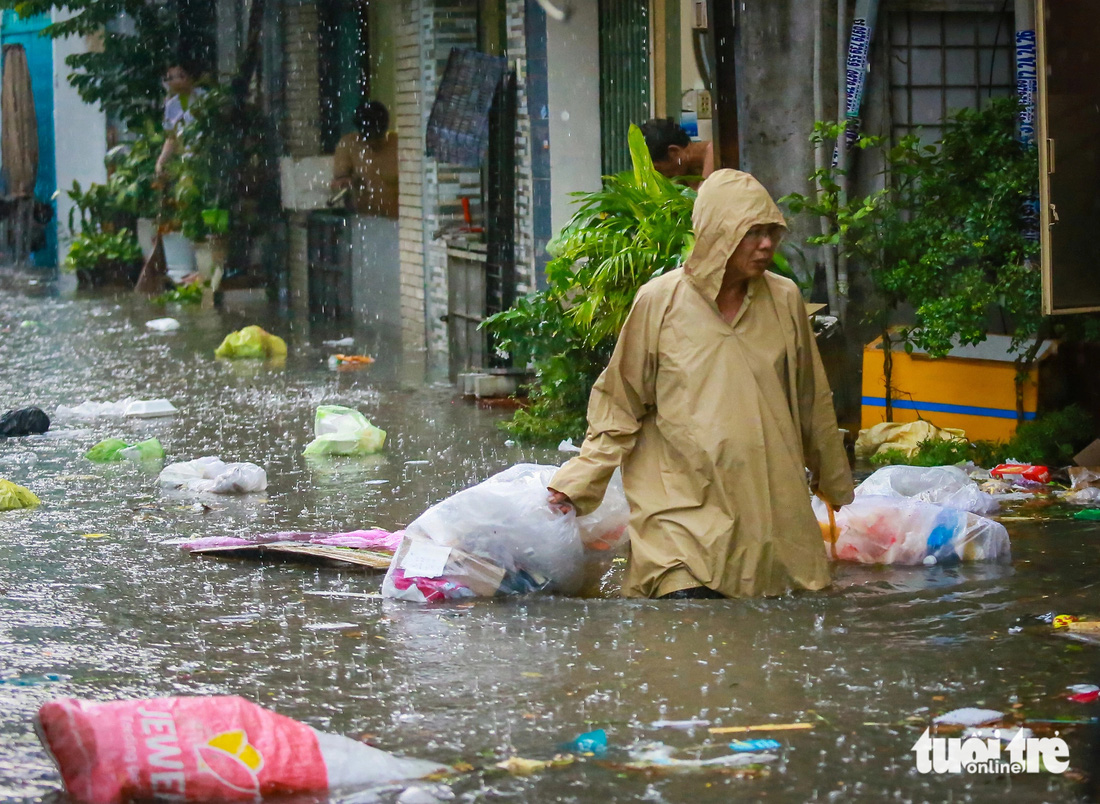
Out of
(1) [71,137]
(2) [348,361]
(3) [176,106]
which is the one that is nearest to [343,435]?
(2) [348,361]

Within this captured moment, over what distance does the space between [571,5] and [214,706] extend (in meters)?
9.20

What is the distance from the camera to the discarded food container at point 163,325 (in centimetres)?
1512

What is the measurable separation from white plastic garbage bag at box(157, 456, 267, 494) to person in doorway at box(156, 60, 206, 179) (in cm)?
1280

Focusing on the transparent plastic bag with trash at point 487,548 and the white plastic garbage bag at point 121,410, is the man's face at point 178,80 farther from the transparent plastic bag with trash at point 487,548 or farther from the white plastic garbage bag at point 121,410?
the transparent plastic bag with trash at point 487,548

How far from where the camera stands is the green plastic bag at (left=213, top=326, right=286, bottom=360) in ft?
43.0

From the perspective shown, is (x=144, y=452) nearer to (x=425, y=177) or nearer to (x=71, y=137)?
(x=425, y=177)

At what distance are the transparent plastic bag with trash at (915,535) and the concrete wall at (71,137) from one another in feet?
68.4

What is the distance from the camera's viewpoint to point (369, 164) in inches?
621

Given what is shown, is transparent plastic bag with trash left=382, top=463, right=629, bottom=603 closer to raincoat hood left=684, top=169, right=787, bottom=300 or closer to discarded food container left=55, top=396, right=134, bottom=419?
raincoat hood left=684, top=169, right=787, bottom=300

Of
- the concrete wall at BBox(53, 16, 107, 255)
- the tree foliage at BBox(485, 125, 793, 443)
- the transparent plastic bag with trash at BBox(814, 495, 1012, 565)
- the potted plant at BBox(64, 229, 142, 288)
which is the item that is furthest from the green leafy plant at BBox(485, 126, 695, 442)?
the concrete wall at BBox(53, 16, 107, 255)

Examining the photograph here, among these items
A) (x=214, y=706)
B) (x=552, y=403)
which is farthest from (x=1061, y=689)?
(x=552, y=403)

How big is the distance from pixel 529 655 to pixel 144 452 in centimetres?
478

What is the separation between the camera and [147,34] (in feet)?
68.5

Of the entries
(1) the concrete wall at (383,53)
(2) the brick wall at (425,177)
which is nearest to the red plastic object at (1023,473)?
(2) the brick wall at (425,177)
